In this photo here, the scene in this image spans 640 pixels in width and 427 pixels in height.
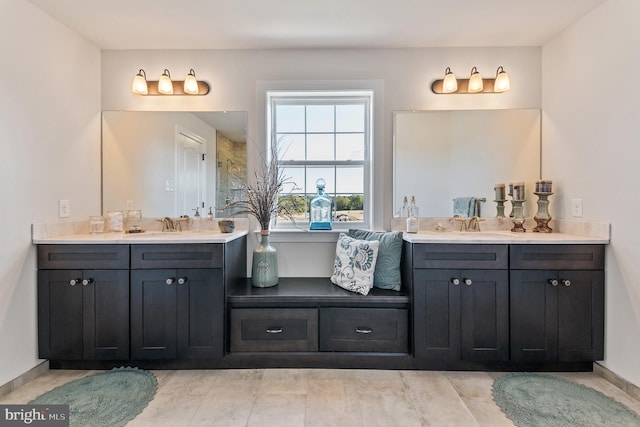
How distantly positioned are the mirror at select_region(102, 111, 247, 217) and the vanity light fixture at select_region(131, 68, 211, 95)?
0.17m

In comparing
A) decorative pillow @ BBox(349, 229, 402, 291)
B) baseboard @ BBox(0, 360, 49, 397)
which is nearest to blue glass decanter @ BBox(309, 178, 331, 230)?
decorative pillow @ BBox(349, 229, 402, 291)

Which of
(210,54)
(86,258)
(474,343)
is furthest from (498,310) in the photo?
(210,54)

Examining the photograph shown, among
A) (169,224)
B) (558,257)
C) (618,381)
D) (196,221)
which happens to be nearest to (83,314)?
(169,224)

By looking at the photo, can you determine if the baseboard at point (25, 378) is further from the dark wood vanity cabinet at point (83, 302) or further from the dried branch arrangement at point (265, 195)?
the dried branch arrangement at point (265, 195)

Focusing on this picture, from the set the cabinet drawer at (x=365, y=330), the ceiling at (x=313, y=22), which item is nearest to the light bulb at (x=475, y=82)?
the ceiling at (x=313, y=22)

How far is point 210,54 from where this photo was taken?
2.79 m

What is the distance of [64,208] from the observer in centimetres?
242

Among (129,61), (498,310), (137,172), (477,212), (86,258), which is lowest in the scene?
(498,310)

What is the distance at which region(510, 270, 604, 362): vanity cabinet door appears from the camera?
2.16 m

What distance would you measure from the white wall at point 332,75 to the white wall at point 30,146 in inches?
16.5

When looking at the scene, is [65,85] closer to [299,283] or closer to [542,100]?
[299,283]

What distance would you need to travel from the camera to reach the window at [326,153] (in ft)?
9.49

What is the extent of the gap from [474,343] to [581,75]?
1979 millimetres

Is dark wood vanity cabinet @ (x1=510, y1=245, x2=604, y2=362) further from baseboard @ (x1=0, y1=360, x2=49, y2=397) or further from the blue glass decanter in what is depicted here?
baseboard @ (x1=0, y1=360, x2=49, y2=397)
